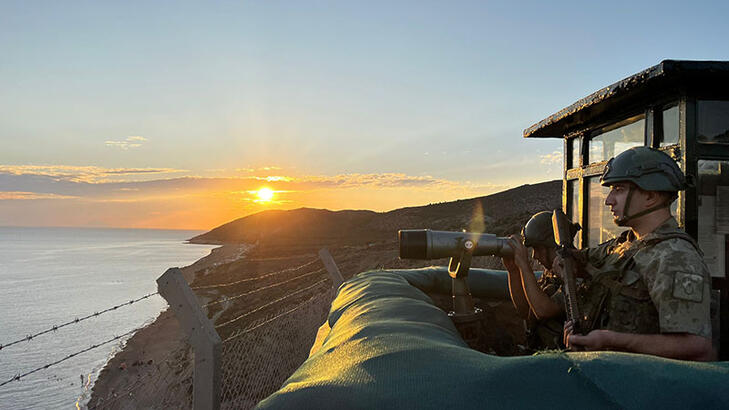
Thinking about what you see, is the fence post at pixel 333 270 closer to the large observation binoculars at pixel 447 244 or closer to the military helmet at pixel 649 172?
the large observation binoculars at pixel 447 244

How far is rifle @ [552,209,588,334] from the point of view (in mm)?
2332

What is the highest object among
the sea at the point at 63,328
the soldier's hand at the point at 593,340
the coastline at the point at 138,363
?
the soldier's hand at the point at 593,340

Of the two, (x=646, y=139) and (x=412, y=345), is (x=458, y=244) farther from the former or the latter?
(x=646, y=139)

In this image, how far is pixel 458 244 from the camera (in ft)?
10.4

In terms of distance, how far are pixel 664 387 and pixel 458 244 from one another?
1.88 m

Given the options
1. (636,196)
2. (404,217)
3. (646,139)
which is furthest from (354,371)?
(404,217)

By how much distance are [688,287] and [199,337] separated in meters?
2.62

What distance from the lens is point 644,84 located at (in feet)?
11.1

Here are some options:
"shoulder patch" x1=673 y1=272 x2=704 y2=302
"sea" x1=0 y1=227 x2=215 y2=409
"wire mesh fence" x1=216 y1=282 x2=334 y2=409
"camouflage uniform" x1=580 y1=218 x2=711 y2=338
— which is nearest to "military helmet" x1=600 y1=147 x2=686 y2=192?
"camouflage uniform" x1=580 y1=218 x2=711 y2=338

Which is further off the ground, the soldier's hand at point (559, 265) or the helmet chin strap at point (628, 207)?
the helmet chin strap at point (628, 207)

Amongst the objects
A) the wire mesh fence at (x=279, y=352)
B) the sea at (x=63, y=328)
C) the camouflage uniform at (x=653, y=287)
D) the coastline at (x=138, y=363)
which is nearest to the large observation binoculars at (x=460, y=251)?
the camouflage uniform at (x=653, y=287)

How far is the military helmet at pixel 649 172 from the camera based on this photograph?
2.32 m

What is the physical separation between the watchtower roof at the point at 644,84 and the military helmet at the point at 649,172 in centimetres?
104

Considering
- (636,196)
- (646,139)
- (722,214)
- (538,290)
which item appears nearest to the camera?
(636,196)
